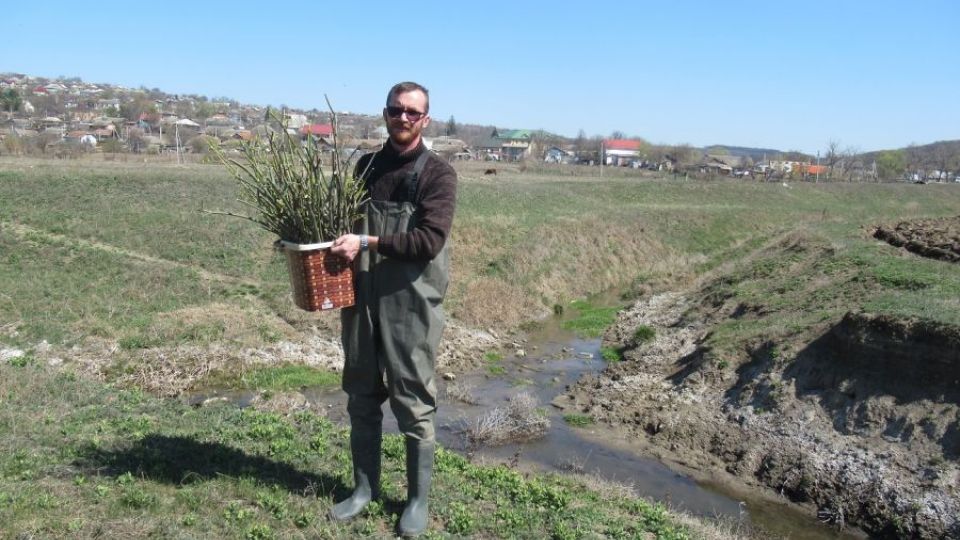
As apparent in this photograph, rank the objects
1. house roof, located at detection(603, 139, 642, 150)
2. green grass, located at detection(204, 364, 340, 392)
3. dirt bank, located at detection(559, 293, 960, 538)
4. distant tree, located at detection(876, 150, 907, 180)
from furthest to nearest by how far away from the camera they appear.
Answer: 1. house roof, located at detection(603, 139, 642, 150)
2. distant tree, located at detection(876, 150, 907, 180)
3. green grass, located at detection(204, 364, 340, 392)
4. dirt bank, located at detection(559, 293, 960, 538)

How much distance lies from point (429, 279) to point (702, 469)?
28.1 ft

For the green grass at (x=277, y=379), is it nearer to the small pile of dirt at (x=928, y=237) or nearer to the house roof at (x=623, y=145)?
the small pile of dirt at (x=928, y=237)

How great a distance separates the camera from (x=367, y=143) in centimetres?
Answer: 601

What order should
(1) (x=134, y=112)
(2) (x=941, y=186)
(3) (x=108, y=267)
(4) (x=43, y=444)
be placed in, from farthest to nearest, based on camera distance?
(1) (x=134, y=112) < (2) (x=941, y=186) < (3) (x=108, y=267) < (4) (x=43, y=444)

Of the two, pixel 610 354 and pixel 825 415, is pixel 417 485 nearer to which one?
pixel 825 415

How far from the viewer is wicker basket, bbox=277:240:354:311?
4.44 meters

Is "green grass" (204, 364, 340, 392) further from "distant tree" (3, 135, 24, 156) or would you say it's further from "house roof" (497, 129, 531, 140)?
"house roof" (497, 129, 531, 140)

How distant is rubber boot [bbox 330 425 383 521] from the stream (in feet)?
15.2

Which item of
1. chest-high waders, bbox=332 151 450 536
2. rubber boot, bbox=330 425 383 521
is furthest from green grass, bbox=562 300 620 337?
chest-high waders, bbox=332 151 450 536

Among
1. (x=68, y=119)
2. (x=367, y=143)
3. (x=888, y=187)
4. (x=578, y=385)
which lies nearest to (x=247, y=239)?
(x=578, y=385)

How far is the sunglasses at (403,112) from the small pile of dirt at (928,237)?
19736 millimetres

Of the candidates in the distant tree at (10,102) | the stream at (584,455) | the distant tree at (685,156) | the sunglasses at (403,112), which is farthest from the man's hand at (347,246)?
the distant tree at (10,102)

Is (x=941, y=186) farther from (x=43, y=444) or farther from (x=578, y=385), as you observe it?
(x=43, y=444)

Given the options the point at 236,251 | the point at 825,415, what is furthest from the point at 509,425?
the point at 236,251
